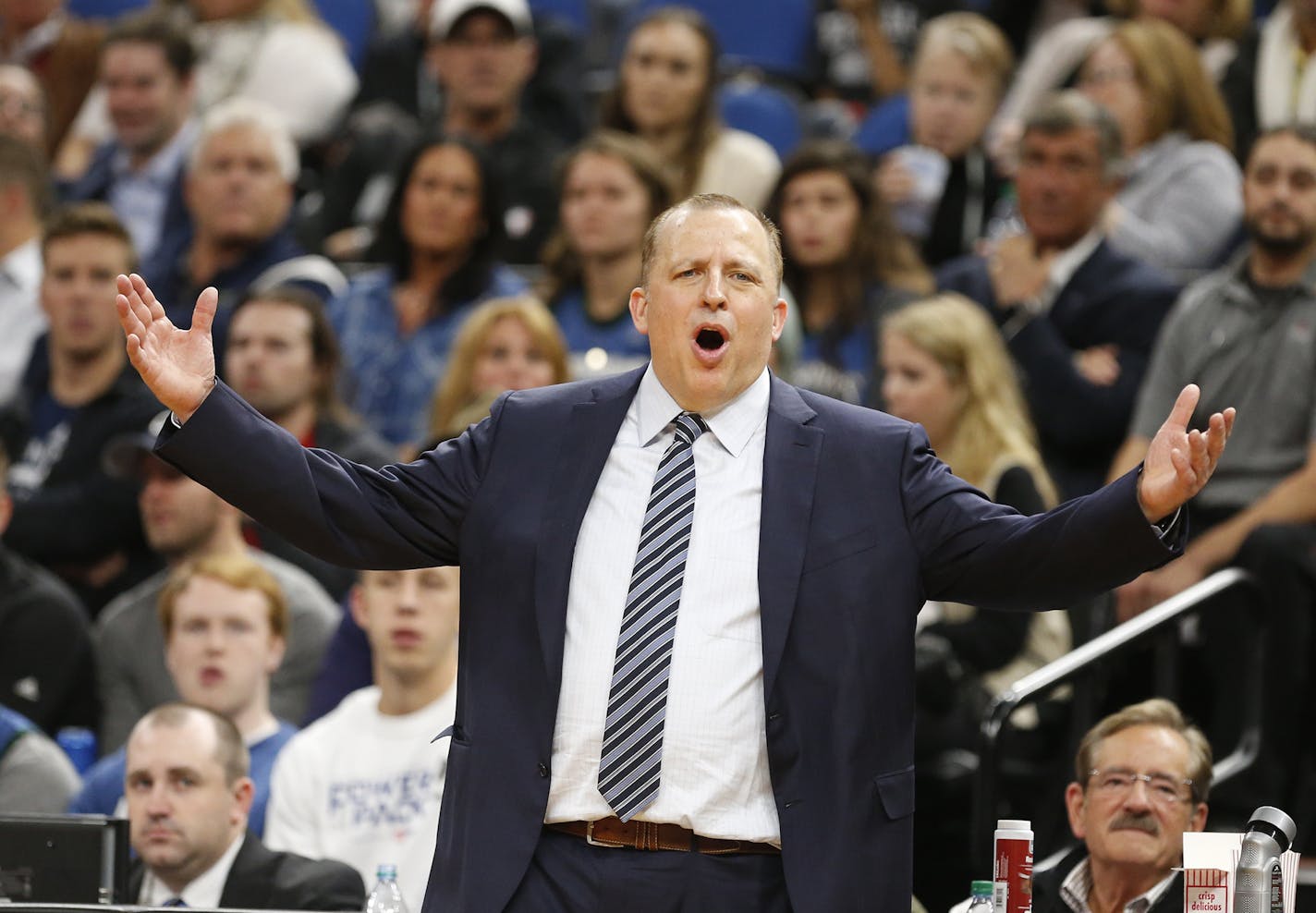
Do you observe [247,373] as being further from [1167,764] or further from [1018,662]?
[1167,764]

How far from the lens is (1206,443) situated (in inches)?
132

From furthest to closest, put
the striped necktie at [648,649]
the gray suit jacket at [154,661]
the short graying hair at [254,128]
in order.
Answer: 1. the short graying hair at [254,128]
2. the gray suit jacket at [154,661]
3. the striped necktie at [648,649]

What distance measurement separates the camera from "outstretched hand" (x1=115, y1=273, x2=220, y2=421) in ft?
11.5

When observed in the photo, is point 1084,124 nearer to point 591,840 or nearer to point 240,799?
point 240,799

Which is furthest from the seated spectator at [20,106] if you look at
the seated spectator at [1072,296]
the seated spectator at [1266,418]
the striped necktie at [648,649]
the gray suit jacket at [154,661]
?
the striped necktie at [648,649]

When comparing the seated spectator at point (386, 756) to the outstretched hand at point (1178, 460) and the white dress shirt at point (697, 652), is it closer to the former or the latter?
the white dress shirt at point (697, 652)

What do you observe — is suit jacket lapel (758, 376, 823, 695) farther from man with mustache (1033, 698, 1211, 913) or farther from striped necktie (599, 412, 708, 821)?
man with mustache (1033, 698, 1211, 913)

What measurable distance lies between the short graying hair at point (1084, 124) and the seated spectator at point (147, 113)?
13.1 ft

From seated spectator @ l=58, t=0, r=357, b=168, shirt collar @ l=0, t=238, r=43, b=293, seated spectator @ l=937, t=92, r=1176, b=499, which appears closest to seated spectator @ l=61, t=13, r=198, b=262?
seated spectator @ l=58, t=0, r=357, b=168

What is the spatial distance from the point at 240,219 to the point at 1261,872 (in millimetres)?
5985

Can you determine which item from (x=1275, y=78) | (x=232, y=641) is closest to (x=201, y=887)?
(x=232, y=641)

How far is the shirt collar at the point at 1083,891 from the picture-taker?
14.2ft

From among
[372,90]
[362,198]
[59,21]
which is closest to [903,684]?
[362,198]

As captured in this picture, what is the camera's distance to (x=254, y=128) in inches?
342
